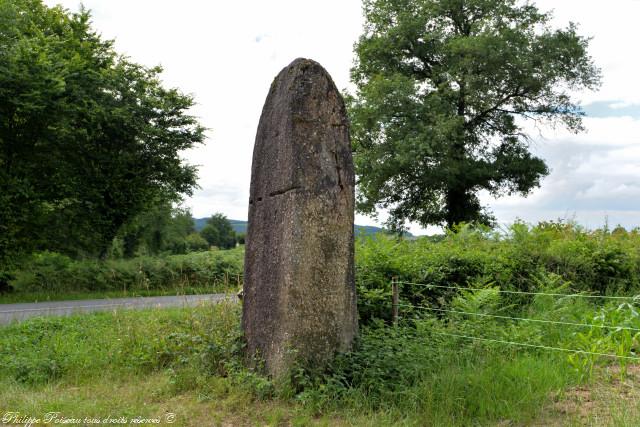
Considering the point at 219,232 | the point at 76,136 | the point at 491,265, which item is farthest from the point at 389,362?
the point at 219,232

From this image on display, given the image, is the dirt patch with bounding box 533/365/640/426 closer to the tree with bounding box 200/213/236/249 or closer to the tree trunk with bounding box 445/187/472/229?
the tree trunk with bounding box 445/187/472/229

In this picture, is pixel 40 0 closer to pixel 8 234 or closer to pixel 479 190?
pixel 8 234

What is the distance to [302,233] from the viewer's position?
6.18 meters

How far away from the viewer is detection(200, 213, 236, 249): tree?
68.6m

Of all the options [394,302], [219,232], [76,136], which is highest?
[76,136]

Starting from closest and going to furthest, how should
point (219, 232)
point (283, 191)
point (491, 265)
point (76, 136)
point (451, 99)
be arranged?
1. point (283, 191)
2. point (491, 265)
3. point (76, 136)
4. point (451, 99)
5. point (219, 232)

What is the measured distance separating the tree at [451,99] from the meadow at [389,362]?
15285 mm

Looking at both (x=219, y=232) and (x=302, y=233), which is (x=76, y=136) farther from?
(x=219, y=232)

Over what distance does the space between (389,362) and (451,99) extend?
2252cm

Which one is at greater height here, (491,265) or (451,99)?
(451,99)

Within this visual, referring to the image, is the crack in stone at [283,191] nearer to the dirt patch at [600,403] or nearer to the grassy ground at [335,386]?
the grassy ground at [335,386]

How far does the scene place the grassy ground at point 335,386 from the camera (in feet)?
17.7

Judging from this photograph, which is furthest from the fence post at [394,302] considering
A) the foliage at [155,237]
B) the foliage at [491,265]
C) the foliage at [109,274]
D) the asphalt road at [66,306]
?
the foliage at [155,237]

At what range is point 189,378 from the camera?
648 centimetres
